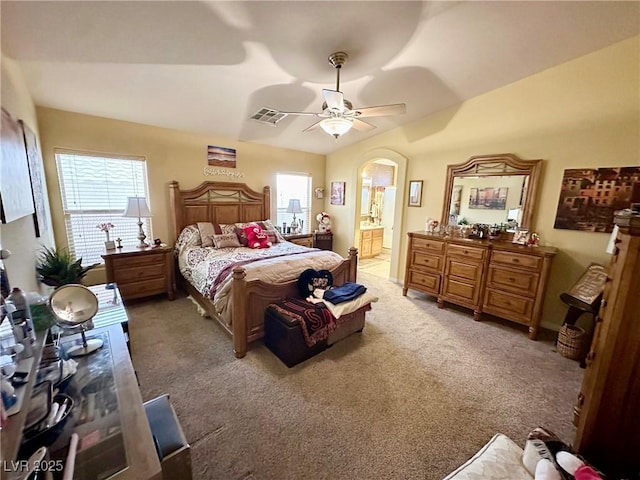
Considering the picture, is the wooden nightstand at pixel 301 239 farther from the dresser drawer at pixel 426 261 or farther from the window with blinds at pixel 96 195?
the window with blinds at pixel 96 195

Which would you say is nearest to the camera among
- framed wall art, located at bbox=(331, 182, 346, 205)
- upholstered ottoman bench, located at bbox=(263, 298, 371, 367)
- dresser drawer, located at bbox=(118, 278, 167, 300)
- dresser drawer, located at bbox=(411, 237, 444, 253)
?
upholstered ottoman bench, located at bbox=(263, 298, 371, 367)

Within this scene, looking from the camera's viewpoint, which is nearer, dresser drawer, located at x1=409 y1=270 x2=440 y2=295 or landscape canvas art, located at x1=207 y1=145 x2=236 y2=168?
dresser drawer, located at x1=409 y1=270 x2=440 y2=295

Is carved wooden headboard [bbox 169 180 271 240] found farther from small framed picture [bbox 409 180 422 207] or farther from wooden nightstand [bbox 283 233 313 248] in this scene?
small framed picture [bbox 409 180 422 207]

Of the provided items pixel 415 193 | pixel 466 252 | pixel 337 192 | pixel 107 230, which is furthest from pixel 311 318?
pixel 337 192

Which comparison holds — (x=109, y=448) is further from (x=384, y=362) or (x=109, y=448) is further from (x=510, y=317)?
(x=510, y=317)

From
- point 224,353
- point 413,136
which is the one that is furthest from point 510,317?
point 224,353

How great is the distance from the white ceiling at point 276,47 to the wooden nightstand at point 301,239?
227cm

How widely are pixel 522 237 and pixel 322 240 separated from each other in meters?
3.46

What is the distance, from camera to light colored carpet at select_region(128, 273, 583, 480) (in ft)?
5.01

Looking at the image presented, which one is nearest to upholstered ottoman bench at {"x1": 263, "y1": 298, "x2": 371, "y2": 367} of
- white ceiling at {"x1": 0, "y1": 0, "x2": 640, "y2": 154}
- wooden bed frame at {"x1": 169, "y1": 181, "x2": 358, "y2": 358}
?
wooden bed frame at {"x1": 169, "y1": 181, "x2": 358, "y2": 358}

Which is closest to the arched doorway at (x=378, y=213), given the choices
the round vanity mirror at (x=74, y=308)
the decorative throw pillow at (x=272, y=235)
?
→ the decorative throw pillow at (x=272, y=235)

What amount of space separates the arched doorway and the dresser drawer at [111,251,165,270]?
353 centimetres

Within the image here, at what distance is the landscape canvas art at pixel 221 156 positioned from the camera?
417 centimetres

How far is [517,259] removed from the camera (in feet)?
9.63
